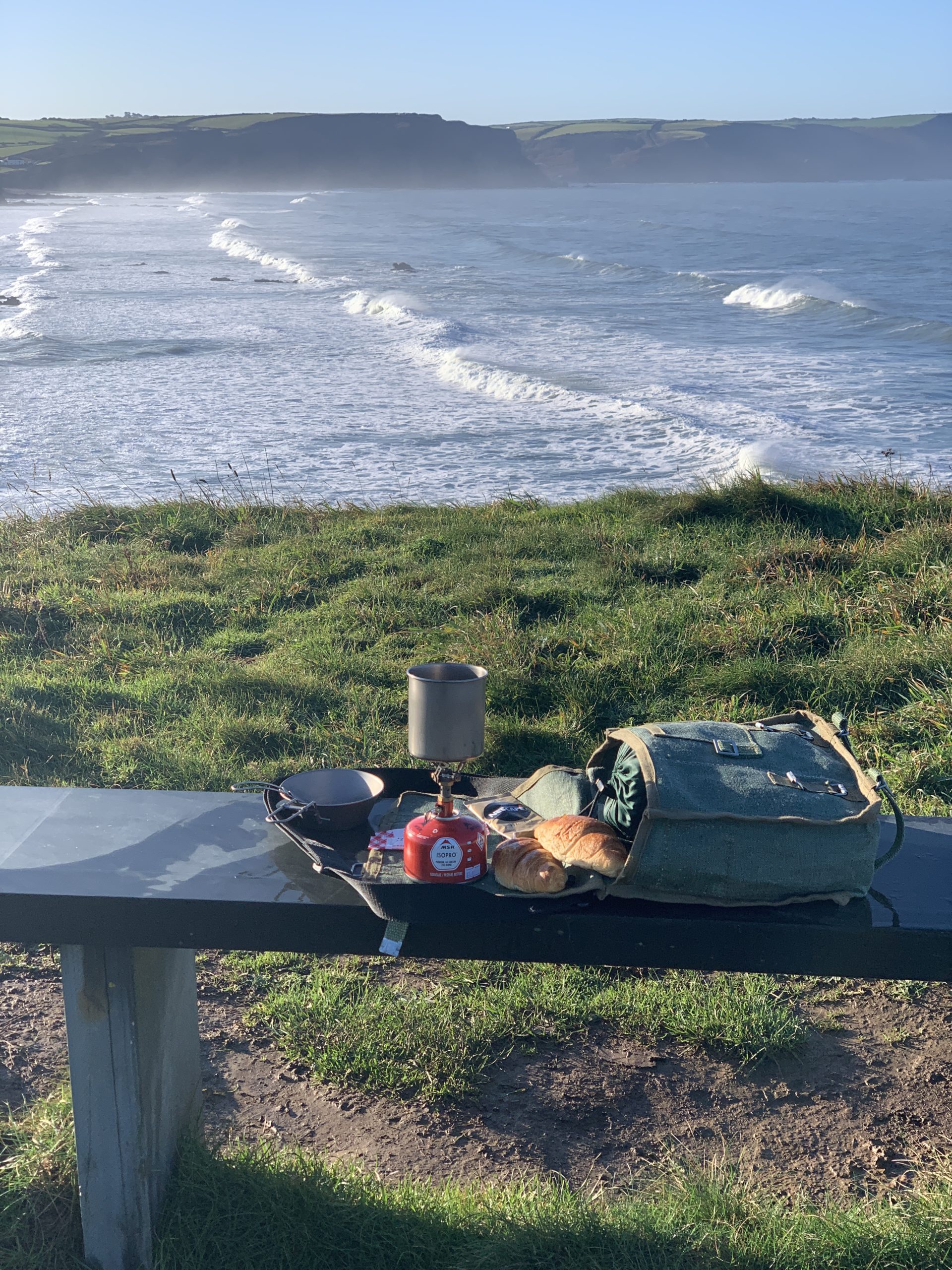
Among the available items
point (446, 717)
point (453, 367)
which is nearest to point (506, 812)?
point (446, 717)

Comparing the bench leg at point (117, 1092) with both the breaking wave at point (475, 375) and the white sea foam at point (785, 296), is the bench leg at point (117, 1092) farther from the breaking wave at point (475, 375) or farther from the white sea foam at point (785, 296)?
the white sea foam at point (785, 296)

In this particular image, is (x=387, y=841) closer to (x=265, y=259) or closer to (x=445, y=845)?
(x=445, y=845)

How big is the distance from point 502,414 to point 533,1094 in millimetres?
12844

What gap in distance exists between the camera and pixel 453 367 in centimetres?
1850

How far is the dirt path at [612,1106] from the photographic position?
2.58 m

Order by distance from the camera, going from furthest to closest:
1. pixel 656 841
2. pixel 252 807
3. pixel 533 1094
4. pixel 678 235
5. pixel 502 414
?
1. pixel 678 235
2. pixel 502 414
3. pixel 533 1094
4. pixel 252 807
5. pixel 656 841

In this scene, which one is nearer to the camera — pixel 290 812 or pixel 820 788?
pixel 820 788

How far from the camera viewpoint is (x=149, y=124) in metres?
132

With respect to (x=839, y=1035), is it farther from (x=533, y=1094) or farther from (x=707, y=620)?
(x=707, y=620)

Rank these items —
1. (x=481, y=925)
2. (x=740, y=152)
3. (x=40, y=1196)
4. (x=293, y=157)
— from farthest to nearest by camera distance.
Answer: (x=740, y=152) → (x=293, y=157) → (x=40, y=1196) → (x=481, y=925)

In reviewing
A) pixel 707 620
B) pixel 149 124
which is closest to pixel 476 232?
pixel 707 620

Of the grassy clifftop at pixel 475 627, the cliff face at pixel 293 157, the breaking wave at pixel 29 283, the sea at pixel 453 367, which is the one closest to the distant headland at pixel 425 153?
the cliff face at pixel 293 157

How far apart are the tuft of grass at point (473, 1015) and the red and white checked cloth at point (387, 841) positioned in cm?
83

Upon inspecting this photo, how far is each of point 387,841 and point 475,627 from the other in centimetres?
337
